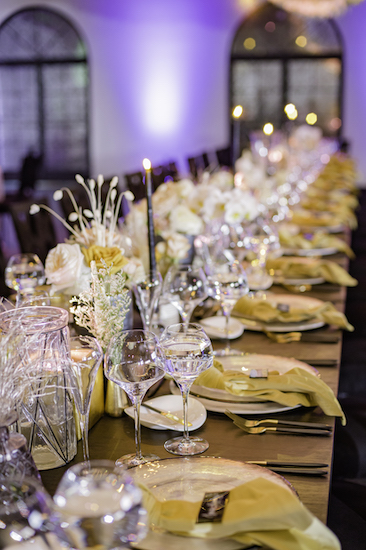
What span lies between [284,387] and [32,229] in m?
1.93

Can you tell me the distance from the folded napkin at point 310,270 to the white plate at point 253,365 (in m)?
0.82

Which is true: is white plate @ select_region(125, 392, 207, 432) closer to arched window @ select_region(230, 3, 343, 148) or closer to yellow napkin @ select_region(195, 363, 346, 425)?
yellow napkin @ select_region(195, 363, 346, 425)

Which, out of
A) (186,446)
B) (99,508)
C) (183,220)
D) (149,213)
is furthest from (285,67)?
(99,508)

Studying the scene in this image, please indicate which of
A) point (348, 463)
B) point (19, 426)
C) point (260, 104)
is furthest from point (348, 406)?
point (260, 104)

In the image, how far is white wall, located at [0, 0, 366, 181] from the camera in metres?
9.69

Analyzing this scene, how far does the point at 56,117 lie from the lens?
33.8 feet

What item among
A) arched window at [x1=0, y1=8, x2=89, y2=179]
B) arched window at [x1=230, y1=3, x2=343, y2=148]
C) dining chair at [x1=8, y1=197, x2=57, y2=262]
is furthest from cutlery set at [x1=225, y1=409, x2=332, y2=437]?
arched window at [x1=0, y1=8, x2=89, y2=179]

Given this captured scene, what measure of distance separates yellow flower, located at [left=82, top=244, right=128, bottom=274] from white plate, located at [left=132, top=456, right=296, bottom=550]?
50cm

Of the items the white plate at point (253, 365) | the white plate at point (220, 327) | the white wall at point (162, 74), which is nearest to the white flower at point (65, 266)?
the white plate at point (253, 365)

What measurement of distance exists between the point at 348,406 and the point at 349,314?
0.99 m

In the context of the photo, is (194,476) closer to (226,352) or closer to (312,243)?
(226,352)

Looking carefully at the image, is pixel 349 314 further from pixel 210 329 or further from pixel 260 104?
pixel 260 104

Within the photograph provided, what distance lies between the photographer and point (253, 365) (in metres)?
1.47

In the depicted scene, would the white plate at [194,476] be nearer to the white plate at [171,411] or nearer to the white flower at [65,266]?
the white plate at [171,411]
